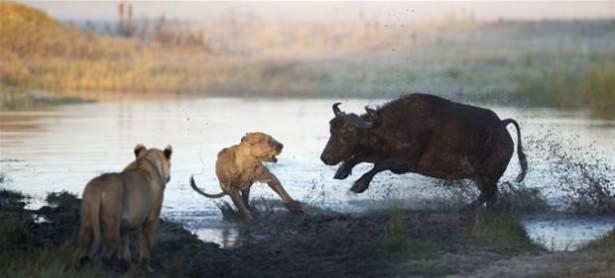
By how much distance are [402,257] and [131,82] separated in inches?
1525

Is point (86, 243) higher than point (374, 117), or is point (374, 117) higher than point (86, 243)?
point (374, 117)

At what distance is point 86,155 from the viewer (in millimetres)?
25234

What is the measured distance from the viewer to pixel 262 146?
16.8m

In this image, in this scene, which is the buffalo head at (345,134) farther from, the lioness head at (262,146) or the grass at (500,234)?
the grass at (500,234)

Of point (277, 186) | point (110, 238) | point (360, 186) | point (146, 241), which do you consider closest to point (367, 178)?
point (360, 186)

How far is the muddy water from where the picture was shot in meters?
→ 19.5

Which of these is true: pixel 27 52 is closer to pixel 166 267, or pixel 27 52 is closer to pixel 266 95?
pixel 266 95

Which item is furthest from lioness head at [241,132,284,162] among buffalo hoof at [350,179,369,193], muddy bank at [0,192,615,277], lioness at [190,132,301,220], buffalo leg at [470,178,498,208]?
buffalo leg at [470,178,498,208]

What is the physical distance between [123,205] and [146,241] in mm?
699

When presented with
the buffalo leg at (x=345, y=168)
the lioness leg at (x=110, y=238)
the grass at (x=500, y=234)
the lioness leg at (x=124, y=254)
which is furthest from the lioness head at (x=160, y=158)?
the buffalo leg at (x=345, y=168)

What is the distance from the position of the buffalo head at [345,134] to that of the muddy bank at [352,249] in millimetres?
1545

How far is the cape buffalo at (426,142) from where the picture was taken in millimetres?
17578

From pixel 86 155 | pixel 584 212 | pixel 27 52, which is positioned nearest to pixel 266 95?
pixel 27 52

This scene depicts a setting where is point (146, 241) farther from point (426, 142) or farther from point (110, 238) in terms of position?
point (426, 142)
